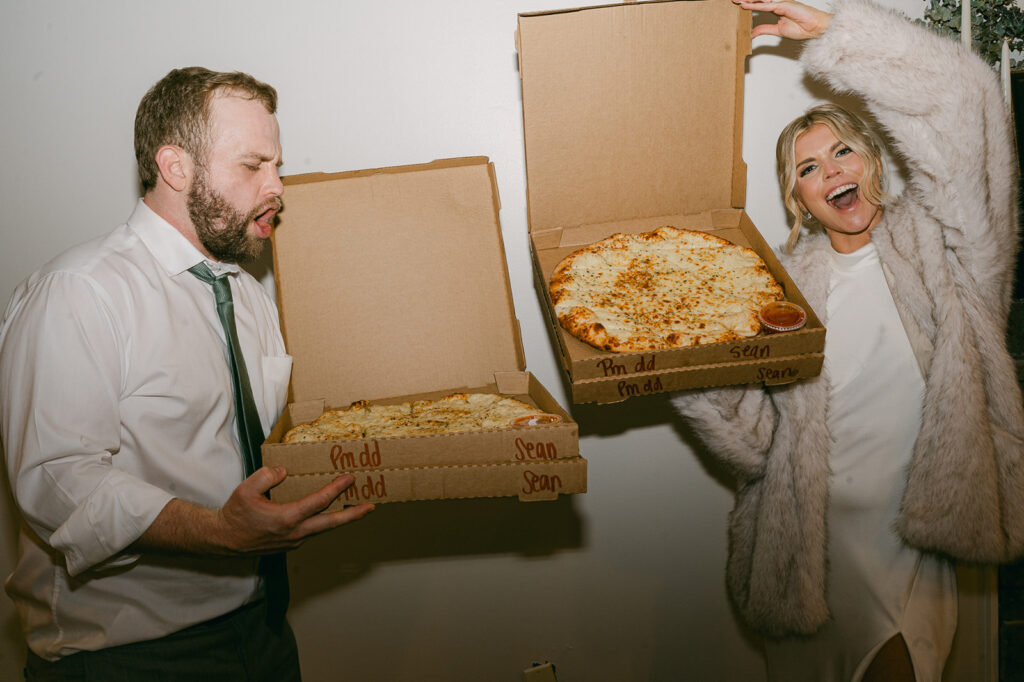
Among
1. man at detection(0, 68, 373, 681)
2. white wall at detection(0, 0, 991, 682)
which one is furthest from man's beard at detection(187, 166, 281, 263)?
white wall at detection(0, 0, 991, 682)

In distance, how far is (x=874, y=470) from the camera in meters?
1.71

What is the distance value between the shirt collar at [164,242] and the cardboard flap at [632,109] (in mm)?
816

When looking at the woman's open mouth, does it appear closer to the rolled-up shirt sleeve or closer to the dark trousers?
the rolled-up shirt sleeve

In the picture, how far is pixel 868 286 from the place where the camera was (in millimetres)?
1704

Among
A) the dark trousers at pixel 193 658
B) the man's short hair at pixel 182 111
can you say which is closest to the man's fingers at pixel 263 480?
the dark trousers at pixel 193 658

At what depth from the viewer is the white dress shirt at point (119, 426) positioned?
1.28m

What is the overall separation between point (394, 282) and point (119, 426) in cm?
68

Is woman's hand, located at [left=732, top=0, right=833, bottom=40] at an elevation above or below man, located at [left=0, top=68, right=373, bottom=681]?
above

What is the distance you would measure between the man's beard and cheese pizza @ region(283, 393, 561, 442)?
45cm

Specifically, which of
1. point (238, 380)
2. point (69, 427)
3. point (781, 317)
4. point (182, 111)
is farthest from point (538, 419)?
point (182, 111)

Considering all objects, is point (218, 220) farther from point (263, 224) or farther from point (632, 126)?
point (632, 126)

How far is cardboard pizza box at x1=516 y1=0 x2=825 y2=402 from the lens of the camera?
1.55 m

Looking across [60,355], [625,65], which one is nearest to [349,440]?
[60,355]

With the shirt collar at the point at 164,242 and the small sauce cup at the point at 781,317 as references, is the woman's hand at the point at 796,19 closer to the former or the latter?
the small sauce cup at the point at 781,317
